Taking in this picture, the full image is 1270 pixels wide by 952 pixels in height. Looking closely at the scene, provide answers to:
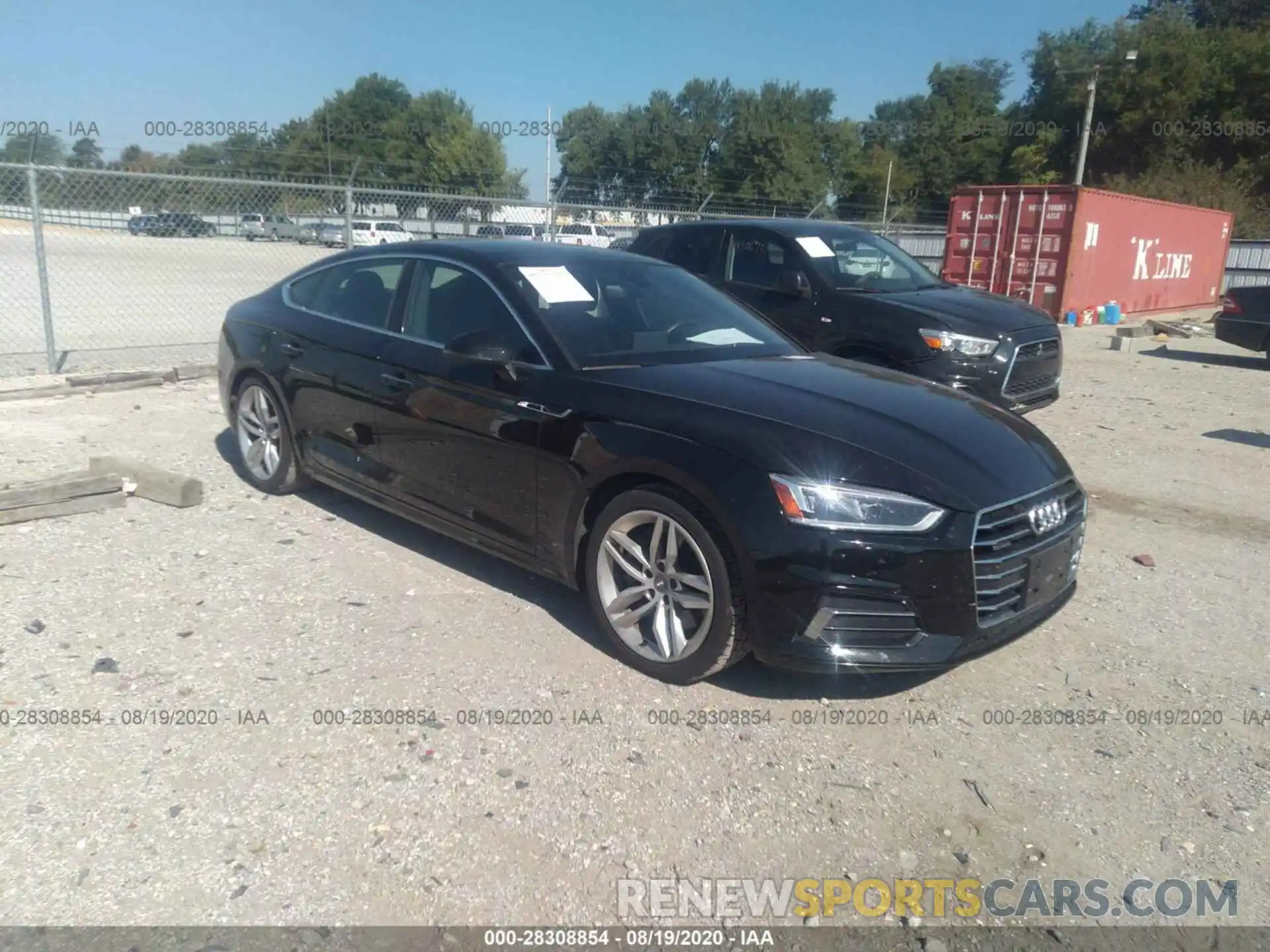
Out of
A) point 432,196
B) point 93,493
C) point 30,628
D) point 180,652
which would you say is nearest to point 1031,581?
point 180,652

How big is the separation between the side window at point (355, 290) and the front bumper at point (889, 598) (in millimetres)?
2579

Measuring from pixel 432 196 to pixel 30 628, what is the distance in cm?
896

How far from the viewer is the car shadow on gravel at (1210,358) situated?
43.8 feet

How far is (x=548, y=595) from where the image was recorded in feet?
14.4

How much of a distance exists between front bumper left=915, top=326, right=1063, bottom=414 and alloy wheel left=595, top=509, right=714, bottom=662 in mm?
3676

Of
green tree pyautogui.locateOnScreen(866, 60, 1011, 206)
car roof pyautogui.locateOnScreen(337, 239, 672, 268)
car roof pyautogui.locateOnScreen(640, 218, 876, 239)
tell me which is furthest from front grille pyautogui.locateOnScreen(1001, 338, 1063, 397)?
green tree pyautogui.locateOnScreen(866, 60, 1011, 206)

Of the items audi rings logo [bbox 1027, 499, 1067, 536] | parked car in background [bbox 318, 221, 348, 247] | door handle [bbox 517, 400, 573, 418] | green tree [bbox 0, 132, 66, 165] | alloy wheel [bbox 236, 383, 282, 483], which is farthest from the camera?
parked car in background [bbox 318, 221, 348, 247]

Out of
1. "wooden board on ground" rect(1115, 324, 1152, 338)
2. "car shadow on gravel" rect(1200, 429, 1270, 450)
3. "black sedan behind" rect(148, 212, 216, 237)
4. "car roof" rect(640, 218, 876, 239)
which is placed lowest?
"car shadow on gravel" rect(1200, 429, 1270, 450)

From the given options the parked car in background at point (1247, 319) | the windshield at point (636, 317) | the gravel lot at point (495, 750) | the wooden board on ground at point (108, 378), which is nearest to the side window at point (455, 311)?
the windshield at point (636, 317)

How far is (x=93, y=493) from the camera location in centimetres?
520

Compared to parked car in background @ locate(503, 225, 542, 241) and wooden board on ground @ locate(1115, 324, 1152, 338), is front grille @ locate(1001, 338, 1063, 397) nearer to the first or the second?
parked car in background @ locate(503, 225, 542, 241)

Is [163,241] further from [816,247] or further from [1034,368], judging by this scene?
[1034,368]

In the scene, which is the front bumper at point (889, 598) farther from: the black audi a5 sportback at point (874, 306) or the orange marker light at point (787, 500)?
the black audi a5 sportback at point (874, 306)

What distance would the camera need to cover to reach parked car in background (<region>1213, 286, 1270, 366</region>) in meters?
12.6
